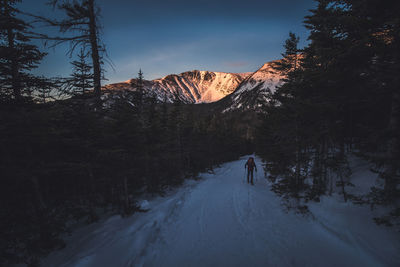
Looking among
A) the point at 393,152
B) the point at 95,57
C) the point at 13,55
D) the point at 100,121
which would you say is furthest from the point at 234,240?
the point at 13,55

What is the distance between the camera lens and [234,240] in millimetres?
5266

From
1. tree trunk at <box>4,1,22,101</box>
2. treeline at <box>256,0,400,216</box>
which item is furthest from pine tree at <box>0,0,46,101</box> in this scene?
treeline at <box>256,0,400,216</box>

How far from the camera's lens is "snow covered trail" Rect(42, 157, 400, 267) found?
14.3 feet

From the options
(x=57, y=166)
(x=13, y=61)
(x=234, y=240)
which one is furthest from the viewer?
(x=13, y=61)

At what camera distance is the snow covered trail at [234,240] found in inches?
172

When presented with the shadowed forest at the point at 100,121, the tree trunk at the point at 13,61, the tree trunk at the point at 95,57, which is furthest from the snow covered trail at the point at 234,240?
the tree trunk at the point at 13,61

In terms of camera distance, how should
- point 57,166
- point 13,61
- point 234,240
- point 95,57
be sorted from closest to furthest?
point 234,240 → point 95,57 → point 57,166 → point 13,61

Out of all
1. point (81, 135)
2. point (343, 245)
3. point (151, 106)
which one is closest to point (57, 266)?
point (81, 135)

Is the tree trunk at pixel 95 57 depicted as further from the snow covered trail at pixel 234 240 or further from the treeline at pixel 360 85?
the treeline at pixel 360 85

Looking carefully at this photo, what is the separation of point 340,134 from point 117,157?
1187cm

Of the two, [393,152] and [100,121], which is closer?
[393,152]

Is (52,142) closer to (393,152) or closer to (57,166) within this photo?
(57,166)

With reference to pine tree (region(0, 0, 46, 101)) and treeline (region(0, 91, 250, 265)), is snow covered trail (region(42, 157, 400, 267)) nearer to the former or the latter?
treeline (region(0, 91, 250, 265))

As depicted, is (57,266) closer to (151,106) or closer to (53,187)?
(53,187)
